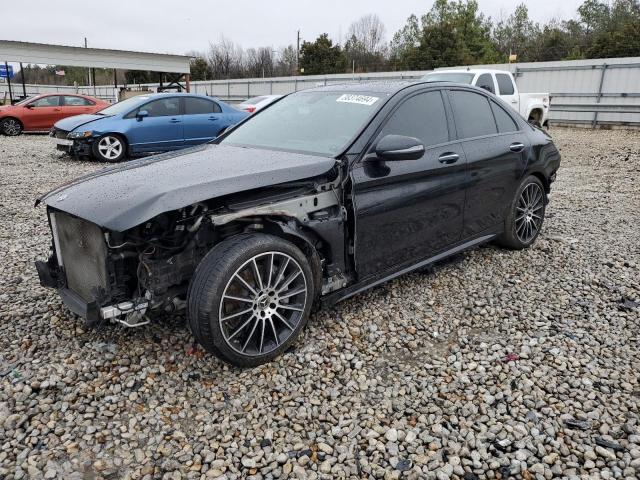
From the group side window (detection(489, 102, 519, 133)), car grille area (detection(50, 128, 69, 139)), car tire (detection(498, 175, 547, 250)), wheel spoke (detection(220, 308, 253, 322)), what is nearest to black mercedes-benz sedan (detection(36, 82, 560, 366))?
wheel spoke (detection(220, 308, 253, 322))

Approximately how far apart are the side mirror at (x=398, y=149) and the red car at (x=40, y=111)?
1433 cm

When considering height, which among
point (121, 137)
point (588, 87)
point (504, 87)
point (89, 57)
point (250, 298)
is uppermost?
point (89, 57)

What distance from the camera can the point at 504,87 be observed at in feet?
42.3

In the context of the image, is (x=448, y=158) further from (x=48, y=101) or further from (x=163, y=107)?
(x=48, y=101)

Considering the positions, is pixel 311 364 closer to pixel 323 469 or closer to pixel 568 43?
pixel 323 469

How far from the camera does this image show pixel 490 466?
232 cm

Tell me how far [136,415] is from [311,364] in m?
1.04

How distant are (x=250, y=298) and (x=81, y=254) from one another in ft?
3.52

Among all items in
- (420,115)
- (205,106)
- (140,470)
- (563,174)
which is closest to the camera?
(140,470)

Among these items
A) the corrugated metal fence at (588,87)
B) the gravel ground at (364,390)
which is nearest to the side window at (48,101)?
the corrugated metal fence at (588,87)

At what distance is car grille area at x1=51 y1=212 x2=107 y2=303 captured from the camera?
285 centimetres

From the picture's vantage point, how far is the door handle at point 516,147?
464 centimetres

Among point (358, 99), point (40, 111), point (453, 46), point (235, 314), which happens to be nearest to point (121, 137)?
point (40, 111)

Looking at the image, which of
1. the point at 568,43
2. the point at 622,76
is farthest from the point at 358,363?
the point at 568,43
